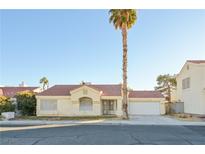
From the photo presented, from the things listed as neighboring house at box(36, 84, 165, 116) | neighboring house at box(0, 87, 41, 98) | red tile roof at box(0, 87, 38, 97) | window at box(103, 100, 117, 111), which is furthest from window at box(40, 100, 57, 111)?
red tile roof at box(0, 87, 38, 97)

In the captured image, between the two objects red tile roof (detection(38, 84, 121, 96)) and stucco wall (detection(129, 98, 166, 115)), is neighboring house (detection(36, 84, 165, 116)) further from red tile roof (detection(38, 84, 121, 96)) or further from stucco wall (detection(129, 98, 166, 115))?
stucco wall (detection(129, 98, 166, 115))

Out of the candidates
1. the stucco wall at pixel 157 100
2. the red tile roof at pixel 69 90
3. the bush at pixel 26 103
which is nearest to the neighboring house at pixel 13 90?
the red tile roof at pixel 69 90

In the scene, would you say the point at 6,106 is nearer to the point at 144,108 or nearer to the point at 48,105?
the point at 48,105

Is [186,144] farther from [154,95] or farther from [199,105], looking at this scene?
[154,95]

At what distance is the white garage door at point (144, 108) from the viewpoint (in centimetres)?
3802

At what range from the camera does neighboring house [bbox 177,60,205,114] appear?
31130 millimetres

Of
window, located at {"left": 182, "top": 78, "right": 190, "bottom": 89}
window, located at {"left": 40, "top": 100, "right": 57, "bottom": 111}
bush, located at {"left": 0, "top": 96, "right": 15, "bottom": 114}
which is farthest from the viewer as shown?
window, located at {"left": 40, "top": 100, "right": 57, "bottom": 111}

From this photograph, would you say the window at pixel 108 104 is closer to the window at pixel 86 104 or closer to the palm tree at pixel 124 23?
the window at pixel 86 104

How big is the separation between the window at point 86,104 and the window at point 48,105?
128 inches

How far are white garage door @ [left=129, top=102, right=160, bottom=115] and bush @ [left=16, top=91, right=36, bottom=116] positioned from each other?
41.5 feet

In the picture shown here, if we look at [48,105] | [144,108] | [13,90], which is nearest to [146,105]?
[144,108]
